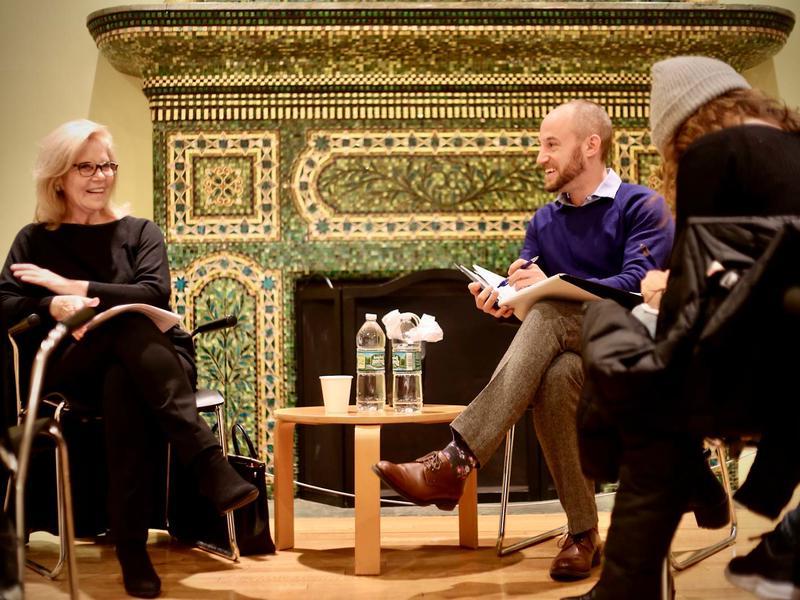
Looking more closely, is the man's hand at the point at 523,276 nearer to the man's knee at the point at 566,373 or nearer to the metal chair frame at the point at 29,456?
the man's knee at the point at 566,373

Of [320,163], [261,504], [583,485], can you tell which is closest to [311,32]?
[320,163]

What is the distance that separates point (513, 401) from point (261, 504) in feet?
2.83

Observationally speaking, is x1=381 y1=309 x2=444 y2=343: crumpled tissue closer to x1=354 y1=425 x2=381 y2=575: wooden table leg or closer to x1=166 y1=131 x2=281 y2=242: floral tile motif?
x1=354 y1=425 x2=381 y2=575: wooden table leg

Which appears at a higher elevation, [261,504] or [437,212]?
[437,212]

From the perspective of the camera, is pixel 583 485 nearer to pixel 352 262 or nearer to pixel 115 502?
pixel 115 502

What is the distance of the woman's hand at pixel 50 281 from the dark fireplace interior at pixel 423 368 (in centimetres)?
138

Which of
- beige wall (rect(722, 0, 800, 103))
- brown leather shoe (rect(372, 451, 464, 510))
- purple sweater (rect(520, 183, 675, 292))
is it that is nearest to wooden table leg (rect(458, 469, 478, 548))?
brown leather shoe (rect(372, 451, 464, 510))

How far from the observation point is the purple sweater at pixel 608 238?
8.64ft

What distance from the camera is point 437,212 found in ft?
12.8

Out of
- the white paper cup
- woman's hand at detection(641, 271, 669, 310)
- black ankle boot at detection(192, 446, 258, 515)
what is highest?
woman's hand at detection(641, 271, 669, 310)

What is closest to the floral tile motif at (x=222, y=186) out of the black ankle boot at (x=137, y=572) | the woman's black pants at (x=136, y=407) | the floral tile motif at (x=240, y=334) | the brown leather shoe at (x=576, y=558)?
the floral tile motif at (x=240, y=334)

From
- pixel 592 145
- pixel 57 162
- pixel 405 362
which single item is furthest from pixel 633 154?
pixel 57 162

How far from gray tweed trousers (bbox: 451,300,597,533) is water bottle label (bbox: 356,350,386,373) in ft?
1.54

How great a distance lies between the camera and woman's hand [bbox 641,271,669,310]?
1.83 meters
